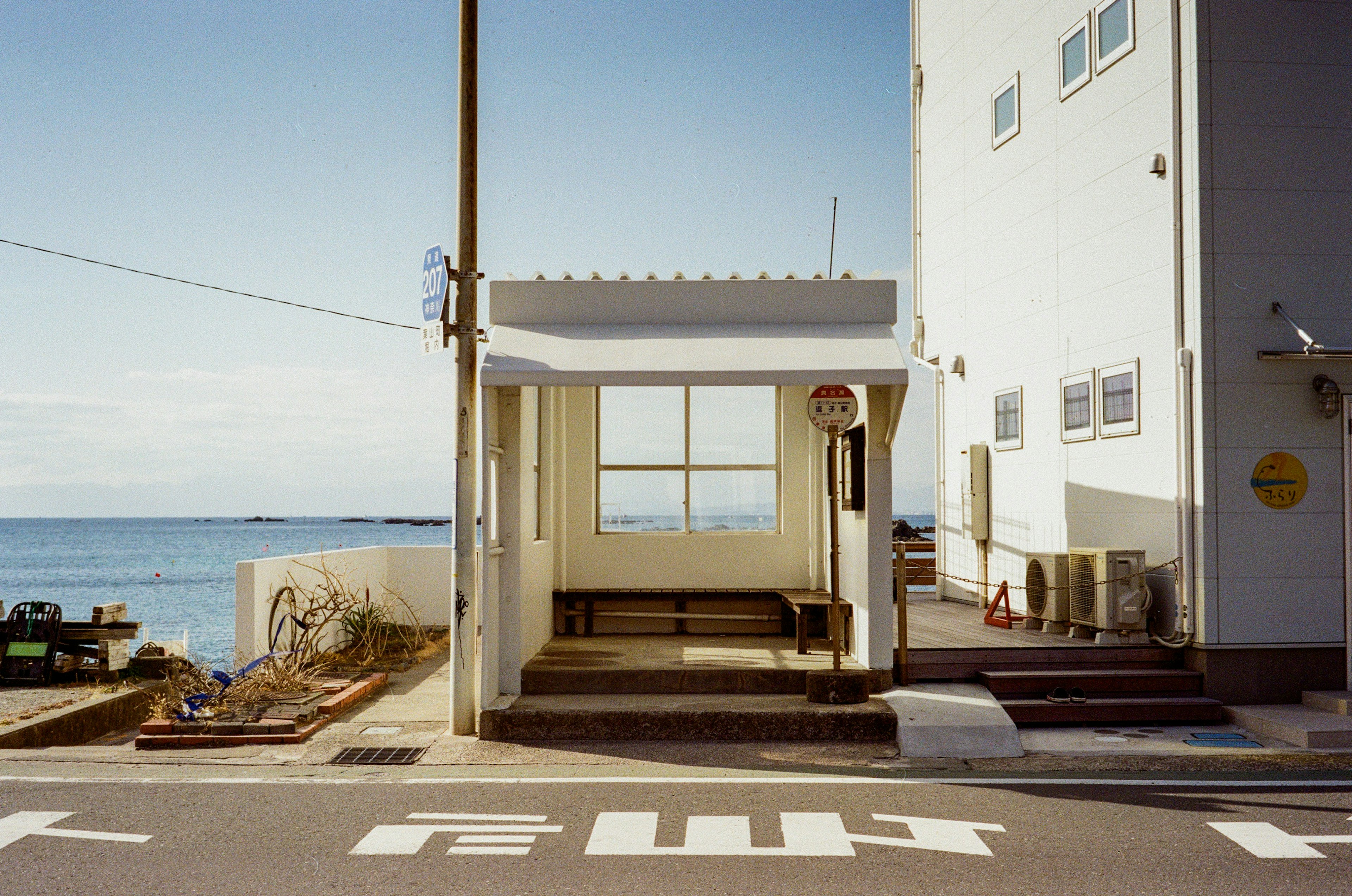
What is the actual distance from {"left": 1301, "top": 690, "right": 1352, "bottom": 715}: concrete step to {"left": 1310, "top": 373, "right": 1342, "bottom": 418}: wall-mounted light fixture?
237 centimetres

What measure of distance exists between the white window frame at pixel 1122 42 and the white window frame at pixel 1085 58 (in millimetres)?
26

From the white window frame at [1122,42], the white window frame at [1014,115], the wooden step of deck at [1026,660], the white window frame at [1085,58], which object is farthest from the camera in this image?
the white window frame at [1014,115]

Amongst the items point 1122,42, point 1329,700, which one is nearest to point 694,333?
point 1122,42

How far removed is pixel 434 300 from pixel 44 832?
15.3 feet

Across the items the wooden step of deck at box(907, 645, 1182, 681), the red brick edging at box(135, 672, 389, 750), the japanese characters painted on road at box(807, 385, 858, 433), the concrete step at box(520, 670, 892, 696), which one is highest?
the japanese characters painted on road at box(807, 385, 858, 433)

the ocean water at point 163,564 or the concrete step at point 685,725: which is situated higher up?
the concrete step at point 685,725

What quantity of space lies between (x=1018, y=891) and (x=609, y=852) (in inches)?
80.2

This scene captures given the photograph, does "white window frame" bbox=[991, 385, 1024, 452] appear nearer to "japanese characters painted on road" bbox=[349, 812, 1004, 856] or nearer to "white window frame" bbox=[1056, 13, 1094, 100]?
"white window frame" bbox=[1056, 13, 1094, 100]

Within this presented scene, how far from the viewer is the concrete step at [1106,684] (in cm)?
913

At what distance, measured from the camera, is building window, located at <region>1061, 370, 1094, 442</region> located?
438 inches

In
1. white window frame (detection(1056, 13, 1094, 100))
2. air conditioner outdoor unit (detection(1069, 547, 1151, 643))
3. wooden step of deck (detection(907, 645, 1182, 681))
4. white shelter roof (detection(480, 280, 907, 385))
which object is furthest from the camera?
white window frame (detection(1056, 13, 1094, 100))

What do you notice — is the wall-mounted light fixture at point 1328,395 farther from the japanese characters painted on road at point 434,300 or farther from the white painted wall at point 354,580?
the white painted wall at point 354,580

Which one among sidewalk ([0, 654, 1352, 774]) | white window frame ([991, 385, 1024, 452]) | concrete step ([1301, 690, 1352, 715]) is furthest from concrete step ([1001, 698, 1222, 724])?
white window frame ([991, 385, 1024, 452])

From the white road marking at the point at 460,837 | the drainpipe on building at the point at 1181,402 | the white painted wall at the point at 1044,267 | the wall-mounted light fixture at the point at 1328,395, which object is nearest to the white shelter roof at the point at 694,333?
the drainpipe on building at the point at 1181,402
